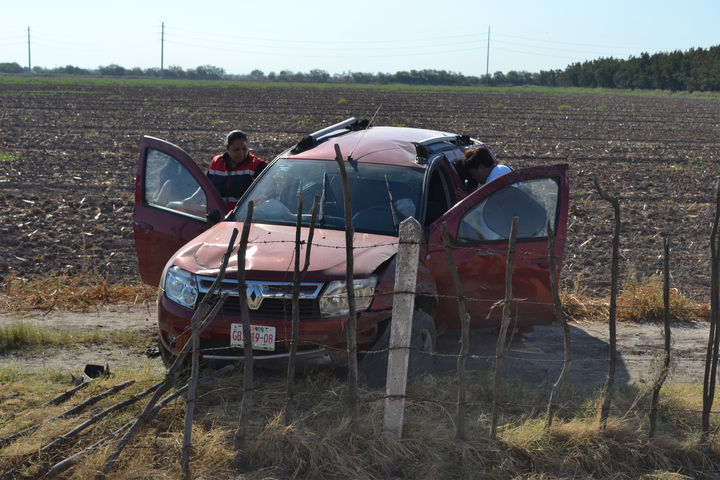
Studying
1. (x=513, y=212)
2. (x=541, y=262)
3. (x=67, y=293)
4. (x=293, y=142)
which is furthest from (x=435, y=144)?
(x=293, y=142)

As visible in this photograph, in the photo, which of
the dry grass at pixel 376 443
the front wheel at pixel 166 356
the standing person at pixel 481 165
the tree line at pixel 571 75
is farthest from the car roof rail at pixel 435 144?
the tree line at pixel 571 75

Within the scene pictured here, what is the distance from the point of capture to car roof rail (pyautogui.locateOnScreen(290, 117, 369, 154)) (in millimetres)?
7434

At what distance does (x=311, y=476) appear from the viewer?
14.8 ft

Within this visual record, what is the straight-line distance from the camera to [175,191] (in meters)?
7.10

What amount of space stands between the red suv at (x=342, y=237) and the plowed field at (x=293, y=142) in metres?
2.43

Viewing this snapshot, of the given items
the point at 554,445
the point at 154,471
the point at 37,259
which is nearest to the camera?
the point at 154,471

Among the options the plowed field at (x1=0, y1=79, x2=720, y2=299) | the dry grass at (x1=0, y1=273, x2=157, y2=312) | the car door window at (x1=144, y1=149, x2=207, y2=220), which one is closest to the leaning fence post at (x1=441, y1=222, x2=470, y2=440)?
the car door window at (x1=144, y1=149, x2=207, y2=220)

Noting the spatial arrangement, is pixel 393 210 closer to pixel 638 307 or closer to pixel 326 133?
pixel 326 133

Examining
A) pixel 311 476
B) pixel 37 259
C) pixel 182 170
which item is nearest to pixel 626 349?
pixel 311 476

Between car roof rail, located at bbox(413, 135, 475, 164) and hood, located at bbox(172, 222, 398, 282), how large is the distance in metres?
1.07

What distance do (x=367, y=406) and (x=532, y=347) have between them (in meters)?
2.52

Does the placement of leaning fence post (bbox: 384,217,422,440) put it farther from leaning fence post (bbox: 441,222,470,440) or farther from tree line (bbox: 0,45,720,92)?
tree line (bbox: 0,45,720,92)

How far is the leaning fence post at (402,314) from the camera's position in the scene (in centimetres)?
467

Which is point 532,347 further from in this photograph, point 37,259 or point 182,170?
point 37,259
